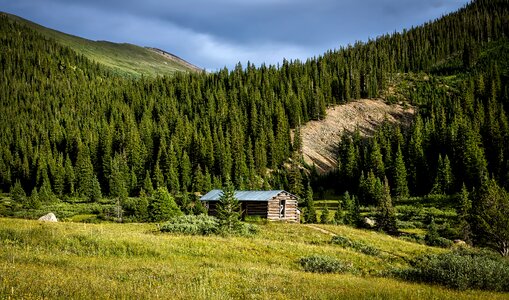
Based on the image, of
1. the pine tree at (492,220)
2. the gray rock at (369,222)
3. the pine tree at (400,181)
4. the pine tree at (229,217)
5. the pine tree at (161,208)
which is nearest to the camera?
the pine tree at (229,217)

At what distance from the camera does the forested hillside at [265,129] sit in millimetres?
91062

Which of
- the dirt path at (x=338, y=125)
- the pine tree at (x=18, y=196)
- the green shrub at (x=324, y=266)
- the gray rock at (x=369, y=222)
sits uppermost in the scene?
the dirt path at (x=338, y=125)

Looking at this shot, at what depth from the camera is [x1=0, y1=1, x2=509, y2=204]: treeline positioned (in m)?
101

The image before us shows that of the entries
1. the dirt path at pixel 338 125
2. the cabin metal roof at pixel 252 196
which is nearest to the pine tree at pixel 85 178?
the cabin metal roof at pixel 252 196

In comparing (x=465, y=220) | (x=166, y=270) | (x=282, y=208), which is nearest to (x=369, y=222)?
(x=465, y=220)

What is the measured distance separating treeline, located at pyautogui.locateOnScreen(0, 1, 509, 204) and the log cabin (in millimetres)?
28032

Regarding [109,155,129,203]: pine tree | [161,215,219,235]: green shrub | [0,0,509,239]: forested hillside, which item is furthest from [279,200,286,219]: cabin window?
[109,155,129,203]: pine tree

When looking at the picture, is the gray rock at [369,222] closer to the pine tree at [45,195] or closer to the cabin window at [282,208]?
the cabin window at [282,208]

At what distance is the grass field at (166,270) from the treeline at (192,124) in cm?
6248

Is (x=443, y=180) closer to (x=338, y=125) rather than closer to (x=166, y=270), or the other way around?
(x=338, y=125)

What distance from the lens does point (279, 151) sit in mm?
111938

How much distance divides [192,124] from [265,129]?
25738 mm

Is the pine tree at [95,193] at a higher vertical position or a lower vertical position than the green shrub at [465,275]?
higher

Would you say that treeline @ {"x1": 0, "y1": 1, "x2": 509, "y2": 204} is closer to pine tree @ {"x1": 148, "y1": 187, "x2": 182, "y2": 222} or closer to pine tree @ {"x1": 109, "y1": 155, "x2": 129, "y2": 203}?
pine tree @ {"x1": 109, "y1": 155, "x2": 129, "y2": 203}
